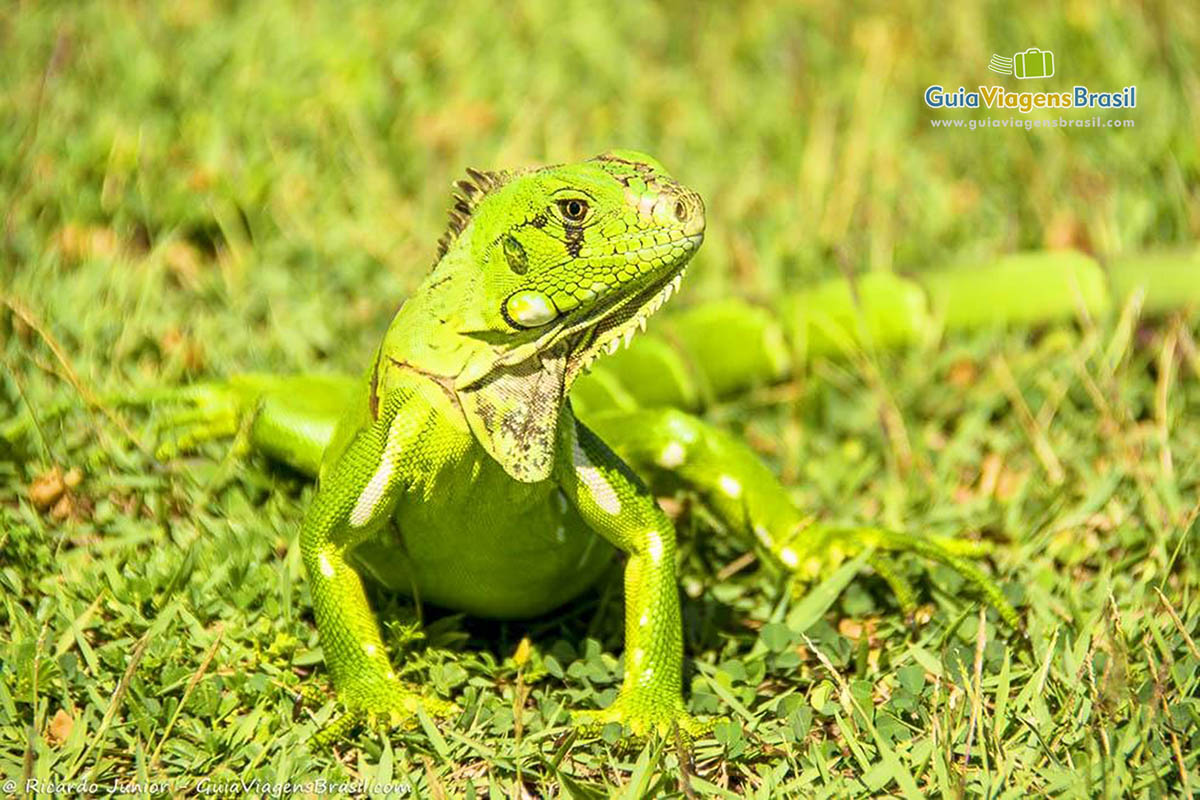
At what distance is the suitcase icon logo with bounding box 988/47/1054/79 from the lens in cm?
686

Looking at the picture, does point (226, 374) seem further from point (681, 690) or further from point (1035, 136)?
point (1035, 136)

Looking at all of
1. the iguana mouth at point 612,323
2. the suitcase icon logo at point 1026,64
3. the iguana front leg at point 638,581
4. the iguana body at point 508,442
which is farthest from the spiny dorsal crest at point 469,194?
the suitcase icon logo at point 1026,64

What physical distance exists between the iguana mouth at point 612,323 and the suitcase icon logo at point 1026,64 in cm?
427

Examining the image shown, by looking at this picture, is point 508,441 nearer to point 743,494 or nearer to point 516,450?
point 516,450

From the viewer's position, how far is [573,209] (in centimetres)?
320

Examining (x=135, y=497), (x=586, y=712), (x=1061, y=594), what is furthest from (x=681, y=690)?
(x=135, y=497)

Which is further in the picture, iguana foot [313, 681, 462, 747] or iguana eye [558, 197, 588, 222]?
iguana foot [313, 681, 462, 747]

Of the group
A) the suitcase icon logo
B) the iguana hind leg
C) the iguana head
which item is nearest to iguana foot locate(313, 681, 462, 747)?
the iguana head

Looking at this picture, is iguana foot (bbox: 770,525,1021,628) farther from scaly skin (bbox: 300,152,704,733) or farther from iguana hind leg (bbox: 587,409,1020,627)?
scaly skin (bbox: 300,152,704,733)

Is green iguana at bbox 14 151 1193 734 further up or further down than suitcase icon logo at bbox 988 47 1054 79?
further down

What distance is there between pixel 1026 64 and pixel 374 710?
16.5 ft

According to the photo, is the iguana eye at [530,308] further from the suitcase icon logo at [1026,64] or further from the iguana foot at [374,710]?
the suitcase icon logo at [1026,64]

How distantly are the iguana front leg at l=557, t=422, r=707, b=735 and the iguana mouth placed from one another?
0.23 metres

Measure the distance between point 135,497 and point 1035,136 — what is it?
4.34m
